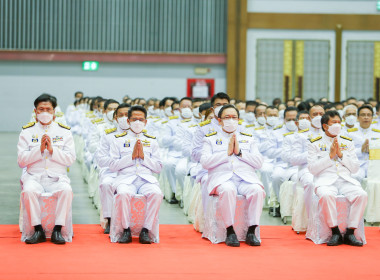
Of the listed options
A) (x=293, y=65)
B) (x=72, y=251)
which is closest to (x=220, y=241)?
(x=72, y=251)

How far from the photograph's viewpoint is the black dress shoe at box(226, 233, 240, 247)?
6.07 metres

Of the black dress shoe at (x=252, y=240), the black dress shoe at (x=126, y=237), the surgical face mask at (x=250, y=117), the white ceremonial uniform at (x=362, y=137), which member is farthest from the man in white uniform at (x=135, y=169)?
the surgical face mask at (x=250, y=117)

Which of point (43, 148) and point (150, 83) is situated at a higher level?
point (150, 83)

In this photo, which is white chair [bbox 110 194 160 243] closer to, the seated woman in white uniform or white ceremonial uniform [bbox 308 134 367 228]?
the seated woman in white uniform

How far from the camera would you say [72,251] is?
18.6 feet

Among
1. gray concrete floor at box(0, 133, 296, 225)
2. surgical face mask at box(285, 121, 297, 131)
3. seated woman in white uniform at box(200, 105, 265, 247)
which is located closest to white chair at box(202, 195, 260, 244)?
seated woman in white uniform at box(200, 105, 265, 247)

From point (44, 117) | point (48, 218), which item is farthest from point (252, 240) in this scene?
point (44, 117)

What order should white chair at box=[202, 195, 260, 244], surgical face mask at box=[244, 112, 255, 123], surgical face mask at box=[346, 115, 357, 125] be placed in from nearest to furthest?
white chair at box=[202, 195, 260, 244] → surgical face mask at box=[346, 115, 357, 125] → surgical face mask at box=[244, 112, 255, 123]

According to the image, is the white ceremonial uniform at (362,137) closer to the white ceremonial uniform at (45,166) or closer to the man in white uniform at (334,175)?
the man in white uniform at (334,175)

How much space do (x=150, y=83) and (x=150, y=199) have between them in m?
12.5

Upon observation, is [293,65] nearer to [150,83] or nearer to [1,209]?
[150,83]

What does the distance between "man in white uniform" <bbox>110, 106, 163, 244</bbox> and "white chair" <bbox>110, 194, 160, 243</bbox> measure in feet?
0.13

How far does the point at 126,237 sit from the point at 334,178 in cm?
208

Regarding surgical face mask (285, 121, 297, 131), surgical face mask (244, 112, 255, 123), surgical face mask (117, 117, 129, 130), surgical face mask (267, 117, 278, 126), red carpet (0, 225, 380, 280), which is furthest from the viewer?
surgical face mask (244, 112, 255, 123)
